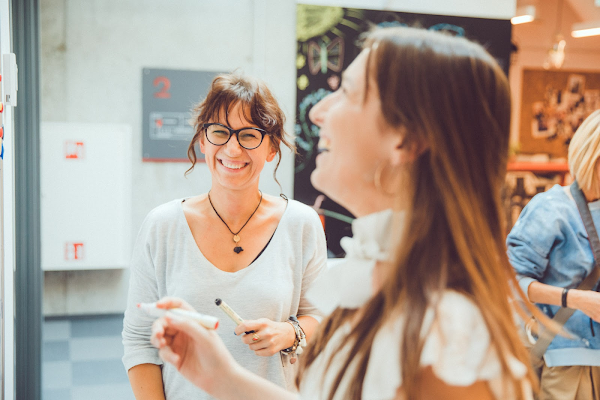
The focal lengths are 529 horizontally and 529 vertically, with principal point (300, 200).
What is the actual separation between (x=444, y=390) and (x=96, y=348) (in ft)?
12.8

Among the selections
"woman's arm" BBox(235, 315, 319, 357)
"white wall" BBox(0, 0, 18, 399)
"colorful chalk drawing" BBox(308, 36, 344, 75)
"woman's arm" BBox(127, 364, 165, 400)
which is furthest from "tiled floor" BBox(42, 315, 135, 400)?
"colorful chalk drawing" BBox(308, 36, 344, 75)

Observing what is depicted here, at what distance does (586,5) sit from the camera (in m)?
7.56

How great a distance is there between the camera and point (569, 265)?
71.9 inches

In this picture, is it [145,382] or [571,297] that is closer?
[145,382]

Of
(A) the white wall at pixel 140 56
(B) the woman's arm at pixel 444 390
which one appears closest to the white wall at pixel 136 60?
(A) the white wall at pixel 140 56

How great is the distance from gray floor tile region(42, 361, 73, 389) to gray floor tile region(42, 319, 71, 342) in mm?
432

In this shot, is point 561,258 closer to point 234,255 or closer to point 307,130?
→ point 234,255

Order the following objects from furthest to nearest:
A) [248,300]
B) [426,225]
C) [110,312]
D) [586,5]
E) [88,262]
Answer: [586,5] → [110,312] → [88,262] → [248,300] → [426,225]

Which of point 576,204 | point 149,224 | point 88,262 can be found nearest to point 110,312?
point 88,262

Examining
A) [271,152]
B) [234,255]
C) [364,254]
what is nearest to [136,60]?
[271,152]

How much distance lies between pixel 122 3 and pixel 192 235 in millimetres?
3632

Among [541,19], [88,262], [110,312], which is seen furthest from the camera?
[541,19]

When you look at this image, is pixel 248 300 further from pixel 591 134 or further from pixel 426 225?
pixel 591 134

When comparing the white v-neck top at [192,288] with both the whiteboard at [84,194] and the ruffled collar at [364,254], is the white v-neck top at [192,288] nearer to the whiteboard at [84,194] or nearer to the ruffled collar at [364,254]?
the ruffled collar at [364,254]
